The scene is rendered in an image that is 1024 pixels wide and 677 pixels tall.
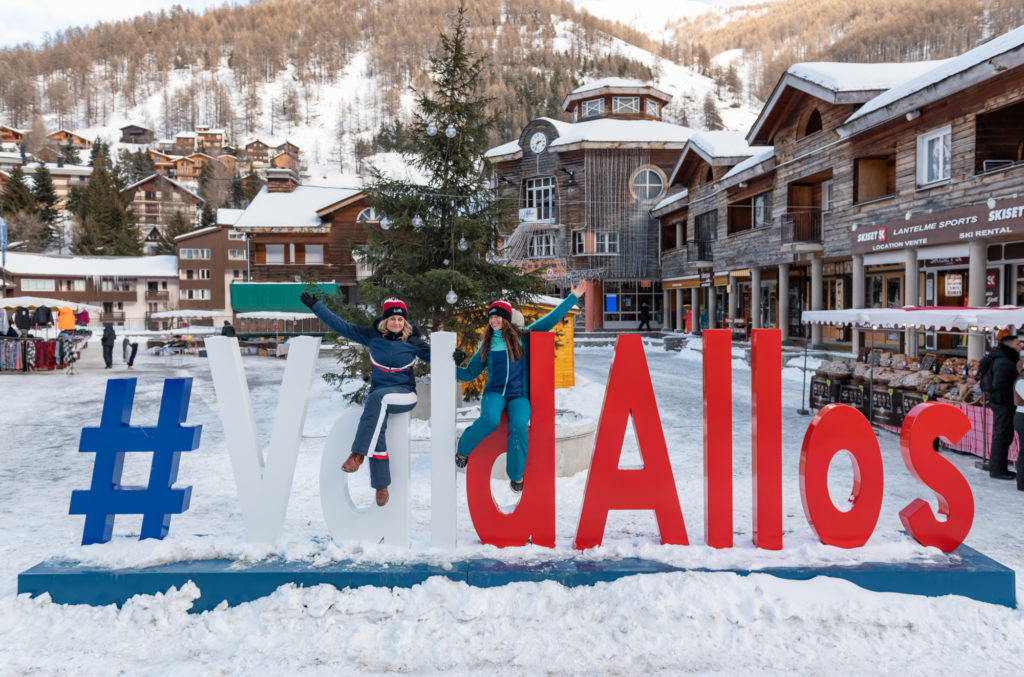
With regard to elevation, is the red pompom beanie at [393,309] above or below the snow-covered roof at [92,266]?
below

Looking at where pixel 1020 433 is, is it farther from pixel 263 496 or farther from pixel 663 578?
pixel 263 496

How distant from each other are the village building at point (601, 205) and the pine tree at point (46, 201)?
52562mm

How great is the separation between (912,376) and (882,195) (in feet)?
37.5

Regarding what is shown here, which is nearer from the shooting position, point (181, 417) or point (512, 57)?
point (181, 417)

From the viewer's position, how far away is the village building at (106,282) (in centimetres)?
5141

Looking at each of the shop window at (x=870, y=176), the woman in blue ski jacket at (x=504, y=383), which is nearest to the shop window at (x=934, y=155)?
the shop window at (x=870, y=176)

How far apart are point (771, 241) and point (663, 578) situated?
21.7 m

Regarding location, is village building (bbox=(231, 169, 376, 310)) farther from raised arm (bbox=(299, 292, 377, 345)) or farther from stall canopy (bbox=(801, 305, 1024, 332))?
raised arm (bbox=(299, 292, 377, 345))

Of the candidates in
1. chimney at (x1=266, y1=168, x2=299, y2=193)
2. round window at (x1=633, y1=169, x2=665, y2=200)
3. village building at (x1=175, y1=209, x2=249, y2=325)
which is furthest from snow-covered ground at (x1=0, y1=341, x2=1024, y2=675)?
village building at (x1=175, y1=209, x2=249, y2=325)

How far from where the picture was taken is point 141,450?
14.7ft

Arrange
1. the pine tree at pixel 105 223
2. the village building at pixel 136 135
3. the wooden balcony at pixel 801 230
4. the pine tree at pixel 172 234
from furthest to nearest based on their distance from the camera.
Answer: the village building at pixel 136 135 < the pine tree at pixel 172 234 < the pine tree at pixel 105 223 < the wooden balcony at pixel 801 230

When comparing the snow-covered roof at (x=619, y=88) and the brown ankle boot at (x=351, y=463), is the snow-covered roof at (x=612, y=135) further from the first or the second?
the brown ankle boot at (x=351, y=463)

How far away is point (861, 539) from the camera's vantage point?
14.9ft

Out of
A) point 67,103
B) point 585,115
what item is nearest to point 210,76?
point 67,103
